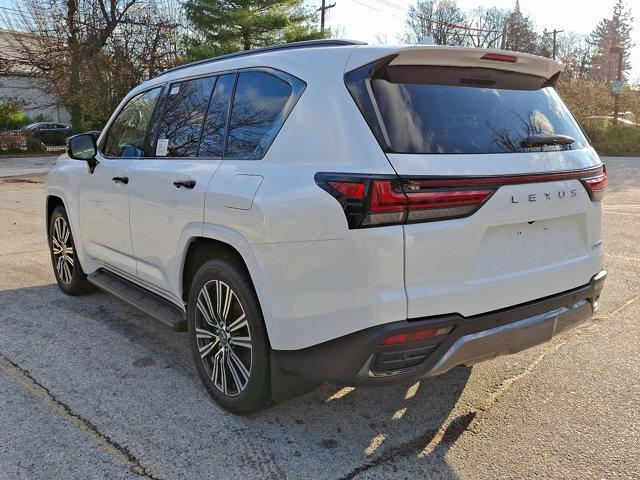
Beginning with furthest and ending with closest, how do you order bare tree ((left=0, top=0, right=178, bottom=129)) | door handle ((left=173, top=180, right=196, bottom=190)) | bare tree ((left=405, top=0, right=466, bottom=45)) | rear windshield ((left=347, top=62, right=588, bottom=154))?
bare tree ((left=405, top=0, right=466, bottom=45))
bare tree ((left=0, top=0, right=178, bottom=129))
door handle ((left=173, top=180, right=196, bottom=190))
rear windshield ((left=347, top=62, right=588, bottom=154))

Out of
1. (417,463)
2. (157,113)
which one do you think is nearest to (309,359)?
(417,463)

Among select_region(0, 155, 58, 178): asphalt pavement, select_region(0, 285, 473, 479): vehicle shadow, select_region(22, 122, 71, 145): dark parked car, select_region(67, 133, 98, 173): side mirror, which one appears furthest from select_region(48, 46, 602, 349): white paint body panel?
select_region(22, 122, 71, 145): dark parked car

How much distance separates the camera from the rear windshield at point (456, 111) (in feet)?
8.01

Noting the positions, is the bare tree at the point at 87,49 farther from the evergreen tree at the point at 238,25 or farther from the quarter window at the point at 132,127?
the quarter window at the point at 132,127

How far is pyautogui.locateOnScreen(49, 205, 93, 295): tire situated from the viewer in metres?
5.04

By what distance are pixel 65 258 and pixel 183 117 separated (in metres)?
2.34

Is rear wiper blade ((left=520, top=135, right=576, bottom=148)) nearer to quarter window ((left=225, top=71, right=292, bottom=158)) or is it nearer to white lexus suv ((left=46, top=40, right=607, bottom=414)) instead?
white lexus suv ((left=46, top=40, right=607, bottom=414))

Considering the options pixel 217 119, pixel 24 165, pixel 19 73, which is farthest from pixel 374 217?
pixel 19 73

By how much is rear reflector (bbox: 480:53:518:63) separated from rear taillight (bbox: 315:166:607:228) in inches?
26.3

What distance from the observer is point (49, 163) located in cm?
2150

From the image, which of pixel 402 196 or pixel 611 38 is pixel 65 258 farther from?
pixel 611 38

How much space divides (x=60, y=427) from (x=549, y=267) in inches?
101

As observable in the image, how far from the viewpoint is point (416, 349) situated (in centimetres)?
238

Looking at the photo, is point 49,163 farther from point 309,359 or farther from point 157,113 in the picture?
point 309,359
